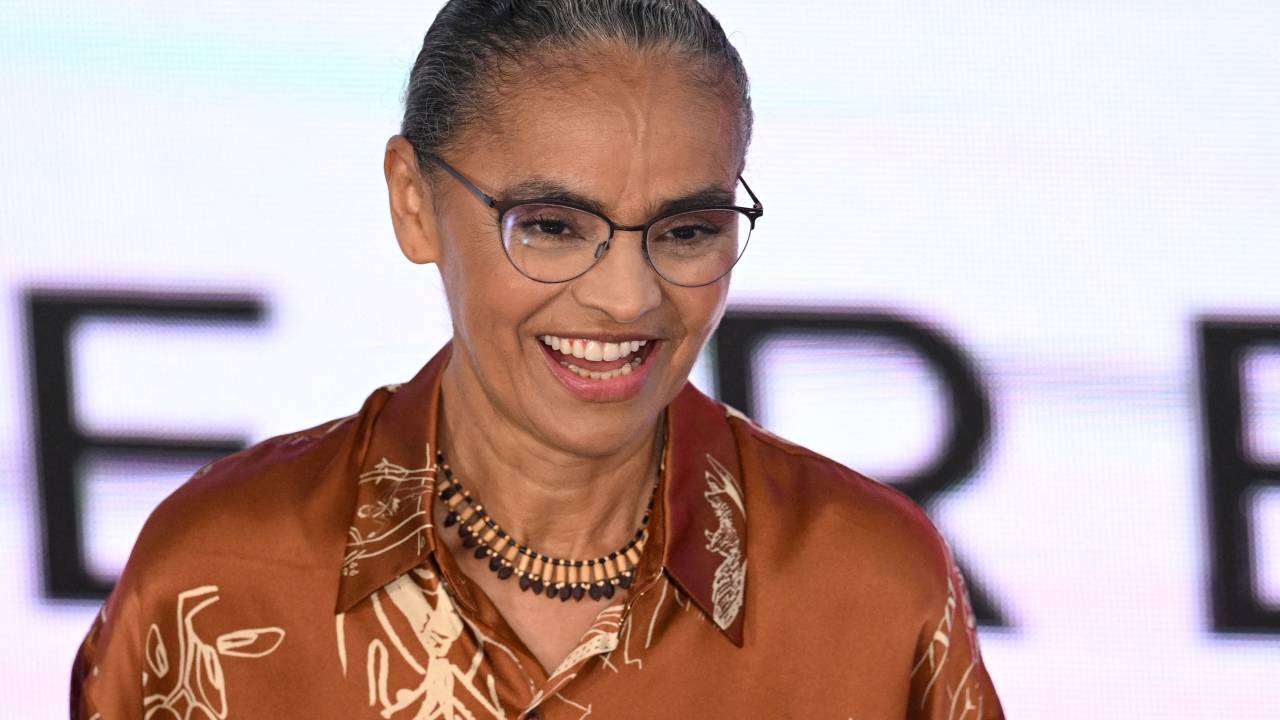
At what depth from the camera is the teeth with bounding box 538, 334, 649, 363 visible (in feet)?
3.55

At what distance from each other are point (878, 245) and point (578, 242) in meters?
1.15

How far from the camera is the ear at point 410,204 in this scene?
1.17 m

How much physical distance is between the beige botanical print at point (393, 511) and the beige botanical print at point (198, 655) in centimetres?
9

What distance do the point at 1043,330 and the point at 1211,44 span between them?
476 mm

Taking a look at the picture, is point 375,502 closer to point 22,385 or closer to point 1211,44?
point 22,385

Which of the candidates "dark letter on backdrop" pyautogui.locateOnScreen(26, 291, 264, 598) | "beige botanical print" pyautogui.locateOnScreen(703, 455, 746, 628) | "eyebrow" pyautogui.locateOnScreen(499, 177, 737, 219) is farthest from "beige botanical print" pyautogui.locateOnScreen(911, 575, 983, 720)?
"dark letter on backdrop" pyautogui.locateOnScreen(26, 291, 264, 598)

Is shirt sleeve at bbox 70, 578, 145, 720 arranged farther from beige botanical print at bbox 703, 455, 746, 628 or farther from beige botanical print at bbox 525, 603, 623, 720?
beige botanical print at bbox 703, 455, 746, 628

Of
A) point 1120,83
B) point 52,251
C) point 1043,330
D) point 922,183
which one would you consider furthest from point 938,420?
point 52,251

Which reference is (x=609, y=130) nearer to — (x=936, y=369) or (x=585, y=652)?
(x=585, y=652)

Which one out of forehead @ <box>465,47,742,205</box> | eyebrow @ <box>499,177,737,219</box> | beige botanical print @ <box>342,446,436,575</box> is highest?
forehead @ <box>465,47,742,205</box>

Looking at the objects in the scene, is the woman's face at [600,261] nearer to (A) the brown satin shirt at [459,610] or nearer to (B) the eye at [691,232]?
(B) the eye at [691,232]

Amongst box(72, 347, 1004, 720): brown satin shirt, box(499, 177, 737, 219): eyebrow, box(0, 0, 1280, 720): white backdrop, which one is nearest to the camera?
box(499, 177, 737, 219): eyebrow

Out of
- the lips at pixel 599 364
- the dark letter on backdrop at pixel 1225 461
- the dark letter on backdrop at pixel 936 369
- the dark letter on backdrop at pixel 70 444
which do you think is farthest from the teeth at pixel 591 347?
the dark letter on backdrop at pixel 1225 461

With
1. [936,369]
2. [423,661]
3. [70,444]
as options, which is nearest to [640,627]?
[423,661]
